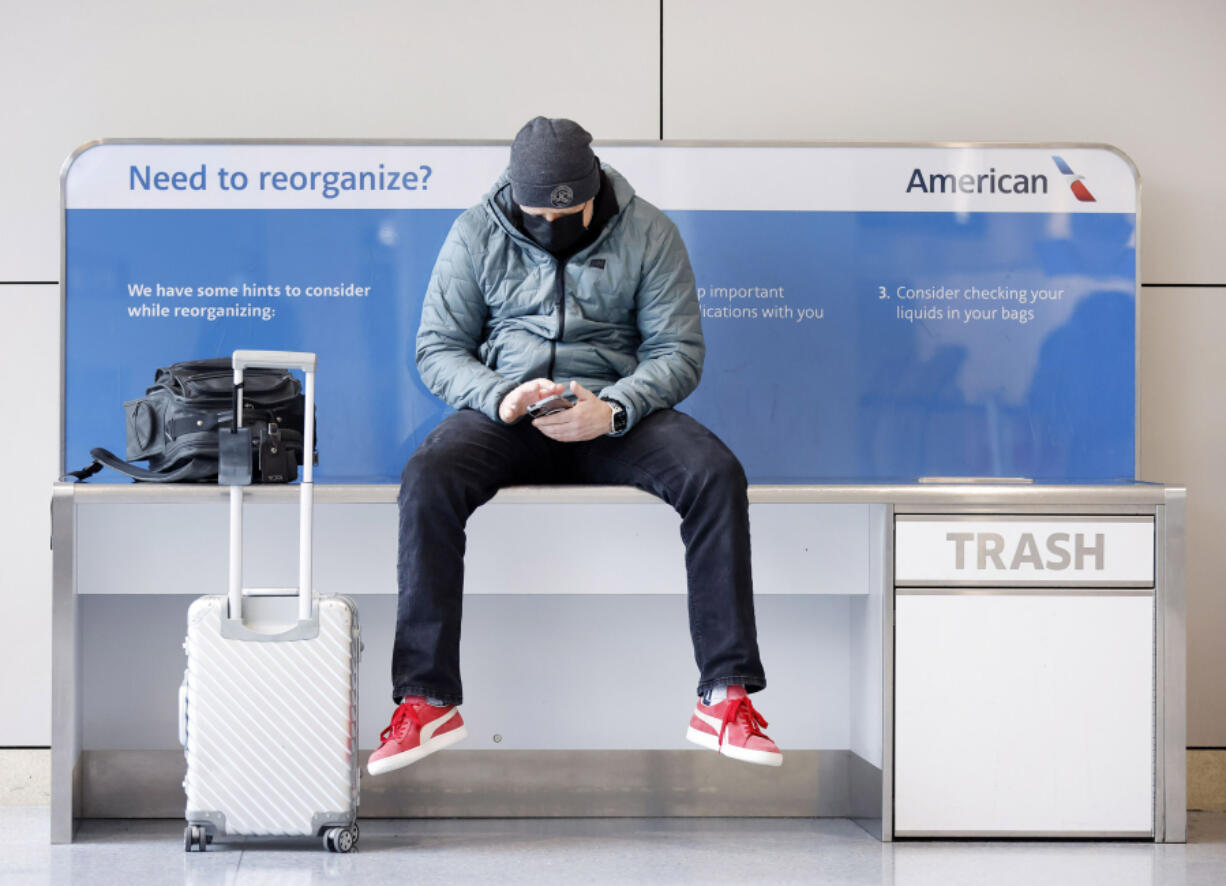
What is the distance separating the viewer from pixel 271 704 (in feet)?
8.46

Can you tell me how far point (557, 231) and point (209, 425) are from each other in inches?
37.3

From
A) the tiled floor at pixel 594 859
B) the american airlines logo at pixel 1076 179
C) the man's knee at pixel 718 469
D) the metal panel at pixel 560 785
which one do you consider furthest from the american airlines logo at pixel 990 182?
the tiled floor at pixel 594 859

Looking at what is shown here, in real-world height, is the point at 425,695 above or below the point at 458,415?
below

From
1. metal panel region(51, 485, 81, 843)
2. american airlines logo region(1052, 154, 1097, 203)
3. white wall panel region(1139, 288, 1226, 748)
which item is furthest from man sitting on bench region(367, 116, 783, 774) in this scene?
white wall panel region(1139, 288, 1226, 748)

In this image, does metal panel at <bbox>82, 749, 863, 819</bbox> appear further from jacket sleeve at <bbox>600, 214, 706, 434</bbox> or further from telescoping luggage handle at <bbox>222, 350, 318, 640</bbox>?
jacket sleeve at <bbox>600, 214, 706, 434</bbox>

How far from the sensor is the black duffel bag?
8.97ft

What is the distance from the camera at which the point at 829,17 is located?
346 centimetres

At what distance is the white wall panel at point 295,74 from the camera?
3.38 meters

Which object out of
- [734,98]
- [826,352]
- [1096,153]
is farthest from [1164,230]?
[734,98]

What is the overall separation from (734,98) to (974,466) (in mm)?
1285

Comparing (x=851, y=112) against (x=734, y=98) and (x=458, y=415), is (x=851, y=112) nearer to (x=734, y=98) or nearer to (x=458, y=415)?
(x=734, y=98)

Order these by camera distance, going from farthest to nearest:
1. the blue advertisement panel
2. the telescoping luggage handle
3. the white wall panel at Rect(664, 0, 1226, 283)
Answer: the white wall panel at Rect(664, 0, 1226, 283) → the blue advertisement panel → the telescoping luggage handle

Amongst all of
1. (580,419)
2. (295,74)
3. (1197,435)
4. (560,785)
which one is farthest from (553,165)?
(1197,435)

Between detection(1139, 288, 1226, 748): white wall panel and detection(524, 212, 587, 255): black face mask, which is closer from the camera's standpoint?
detection(524, 212, 587, 255): black face mask
